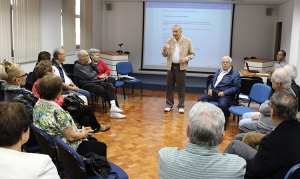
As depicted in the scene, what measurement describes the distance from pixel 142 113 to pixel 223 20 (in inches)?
192

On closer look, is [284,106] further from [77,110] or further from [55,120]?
[77,110]

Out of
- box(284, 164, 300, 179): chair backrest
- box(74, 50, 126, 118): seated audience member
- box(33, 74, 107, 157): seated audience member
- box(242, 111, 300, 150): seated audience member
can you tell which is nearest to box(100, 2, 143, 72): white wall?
box(74, 50, 126, 118): seated audience member

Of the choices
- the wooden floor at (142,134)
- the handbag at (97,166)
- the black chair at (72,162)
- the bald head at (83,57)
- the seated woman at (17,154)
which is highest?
the bald head at (83,57)

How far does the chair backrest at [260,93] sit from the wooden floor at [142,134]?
0.64 m

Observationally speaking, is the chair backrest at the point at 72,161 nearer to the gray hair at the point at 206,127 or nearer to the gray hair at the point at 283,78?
the gray hair at the point at 206,127

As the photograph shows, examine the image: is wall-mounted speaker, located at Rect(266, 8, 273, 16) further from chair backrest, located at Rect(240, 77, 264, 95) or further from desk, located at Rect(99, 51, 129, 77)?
chair backrest, located at Rect(240, 77, 264, 95)

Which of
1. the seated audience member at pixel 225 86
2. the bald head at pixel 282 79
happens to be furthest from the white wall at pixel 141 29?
the bald head at pixel 282 79

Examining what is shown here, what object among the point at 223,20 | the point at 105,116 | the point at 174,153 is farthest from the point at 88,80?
the point at 223,20

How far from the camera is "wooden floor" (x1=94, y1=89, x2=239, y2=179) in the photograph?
3678 millimetres

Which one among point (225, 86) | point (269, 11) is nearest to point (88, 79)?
point (225, 86)

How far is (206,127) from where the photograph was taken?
1579mm

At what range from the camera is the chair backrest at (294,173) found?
6.30 feet

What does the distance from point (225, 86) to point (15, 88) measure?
10.7 ft

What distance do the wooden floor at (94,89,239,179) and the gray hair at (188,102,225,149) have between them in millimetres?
1850
